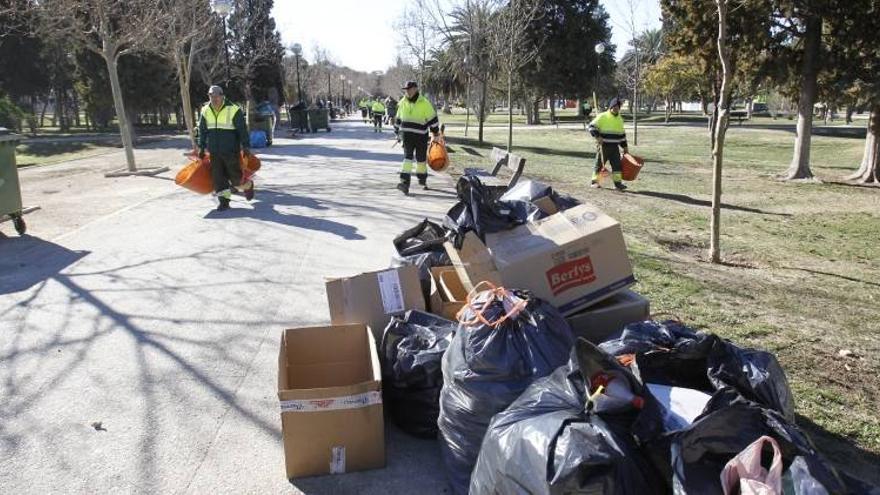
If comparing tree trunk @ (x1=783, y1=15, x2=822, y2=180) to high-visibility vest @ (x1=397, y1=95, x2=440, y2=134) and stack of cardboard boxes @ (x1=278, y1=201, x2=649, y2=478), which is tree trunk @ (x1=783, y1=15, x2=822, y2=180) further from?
stack of cardboard boxes @ (x1=278, y1=201, x2=649, y2=478)

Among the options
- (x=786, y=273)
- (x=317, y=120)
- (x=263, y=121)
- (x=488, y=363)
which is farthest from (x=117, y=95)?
(x=317, y=120)

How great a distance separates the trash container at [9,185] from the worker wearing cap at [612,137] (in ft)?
30.8

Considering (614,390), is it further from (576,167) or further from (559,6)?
(559,6)

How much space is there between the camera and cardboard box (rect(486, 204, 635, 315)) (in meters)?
4.00

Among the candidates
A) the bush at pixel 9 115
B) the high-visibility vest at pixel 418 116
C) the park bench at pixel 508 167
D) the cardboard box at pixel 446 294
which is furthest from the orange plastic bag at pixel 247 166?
the bush at pixel 9 115

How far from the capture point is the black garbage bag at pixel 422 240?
187 inches

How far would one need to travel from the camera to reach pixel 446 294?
13.4ft

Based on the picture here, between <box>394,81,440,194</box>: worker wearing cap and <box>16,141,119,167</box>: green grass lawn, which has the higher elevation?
<box>394,81,440,194</box>: worker wearing cap

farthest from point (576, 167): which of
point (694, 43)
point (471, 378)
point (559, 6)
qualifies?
point (559, 6)

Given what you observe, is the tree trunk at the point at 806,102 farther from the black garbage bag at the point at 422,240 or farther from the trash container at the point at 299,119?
the trash container at the point at 299,119

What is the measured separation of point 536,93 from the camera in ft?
153

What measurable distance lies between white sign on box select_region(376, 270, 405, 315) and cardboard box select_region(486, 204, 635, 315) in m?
0.62

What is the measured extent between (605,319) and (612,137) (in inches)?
361

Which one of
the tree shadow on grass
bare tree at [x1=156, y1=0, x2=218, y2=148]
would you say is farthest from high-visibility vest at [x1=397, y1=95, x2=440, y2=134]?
bare tree at [x1=156, y1=0, x2=218, y2=148]
